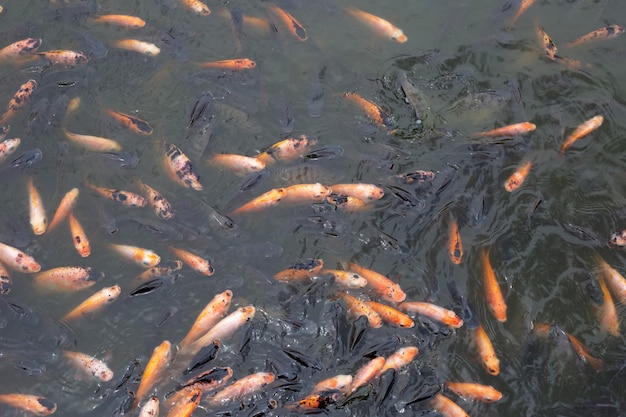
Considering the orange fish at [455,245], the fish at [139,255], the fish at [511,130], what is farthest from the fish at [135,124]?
the fish at [511,130]

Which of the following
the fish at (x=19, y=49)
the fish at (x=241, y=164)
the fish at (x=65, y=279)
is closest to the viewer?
the fish at (x=65, y=279)

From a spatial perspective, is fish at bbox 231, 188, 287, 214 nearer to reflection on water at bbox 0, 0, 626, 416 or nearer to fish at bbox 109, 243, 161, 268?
reflection on water at bbox 0, 0, 626, 416

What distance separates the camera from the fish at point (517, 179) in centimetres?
823

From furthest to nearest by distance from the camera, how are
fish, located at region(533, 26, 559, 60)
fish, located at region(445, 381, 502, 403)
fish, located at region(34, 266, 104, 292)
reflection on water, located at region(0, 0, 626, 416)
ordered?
1. fish, located at region(533, 26, 559, 60)
2. fish, located at region(34, 266, 104, 292)
3. reflection on water, located at region(0, 0, 626, 416)
4. fish, located at region(445, 381, 502, 403)

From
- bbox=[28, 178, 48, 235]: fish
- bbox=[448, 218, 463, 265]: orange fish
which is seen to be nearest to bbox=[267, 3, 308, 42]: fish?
bbox=[448, 218, 463, 265]: orange fish

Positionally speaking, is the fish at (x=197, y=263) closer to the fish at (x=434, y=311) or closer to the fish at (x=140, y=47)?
the fish at (x=434, y=311)

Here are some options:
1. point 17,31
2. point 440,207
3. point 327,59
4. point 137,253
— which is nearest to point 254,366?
point 137,253

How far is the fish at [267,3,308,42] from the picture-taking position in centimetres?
949

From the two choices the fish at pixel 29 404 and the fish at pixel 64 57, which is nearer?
the fish at pixel 29 404

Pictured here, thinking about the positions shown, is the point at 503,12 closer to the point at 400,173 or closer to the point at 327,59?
the point at 327,59

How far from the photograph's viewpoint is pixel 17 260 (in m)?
7.31

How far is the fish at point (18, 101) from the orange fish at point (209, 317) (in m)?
4.05

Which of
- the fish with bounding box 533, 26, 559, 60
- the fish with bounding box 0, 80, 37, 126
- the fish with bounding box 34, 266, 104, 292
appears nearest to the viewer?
the fish with bounding box 34, 266, 104, 292

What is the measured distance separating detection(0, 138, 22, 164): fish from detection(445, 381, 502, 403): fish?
21.1 ft
